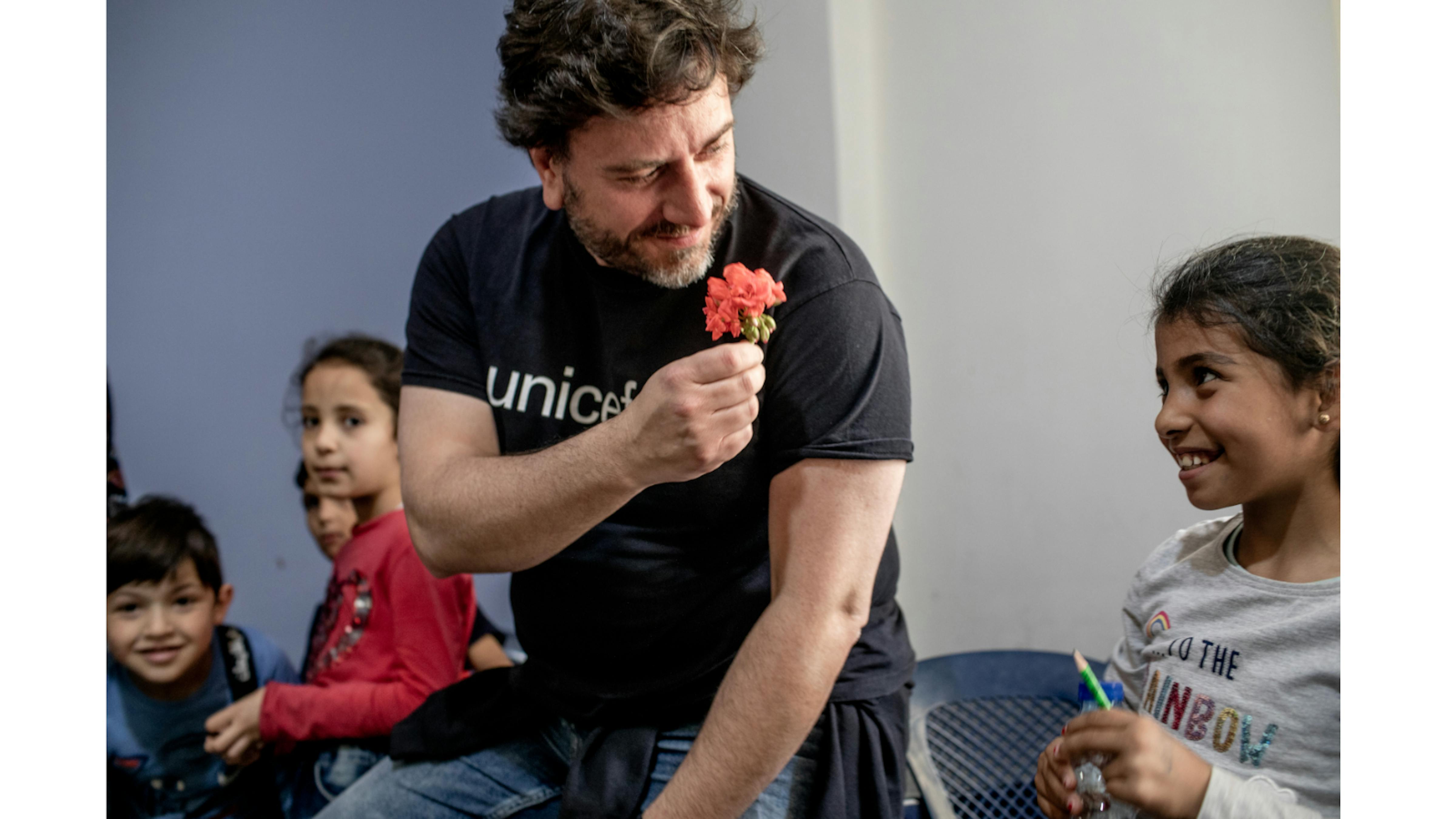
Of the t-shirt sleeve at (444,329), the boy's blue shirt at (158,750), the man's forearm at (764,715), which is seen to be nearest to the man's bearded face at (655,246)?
the t-shirt sleeve at (444,329)

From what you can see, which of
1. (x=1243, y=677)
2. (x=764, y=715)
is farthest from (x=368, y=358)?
(x=1243, y=677)

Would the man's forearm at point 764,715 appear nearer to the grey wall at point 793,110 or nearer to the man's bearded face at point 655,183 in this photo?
the man's bearded face at point 655,183

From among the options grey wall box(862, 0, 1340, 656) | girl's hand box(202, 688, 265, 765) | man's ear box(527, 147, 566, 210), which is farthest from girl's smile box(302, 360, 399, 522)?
grey wall box(862, 0, 1340, 656)

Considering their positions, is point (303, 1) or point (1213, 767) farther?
point (303, 1)

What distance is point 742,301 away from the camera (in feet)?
3.08

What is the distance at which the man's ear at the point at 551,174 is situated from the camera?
1121 mm

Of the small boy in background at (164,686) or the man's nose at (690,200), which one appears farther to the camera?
the small boy in background at (164,686)

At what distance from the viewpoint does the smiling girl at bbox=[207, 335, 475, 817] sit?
1.59 meters

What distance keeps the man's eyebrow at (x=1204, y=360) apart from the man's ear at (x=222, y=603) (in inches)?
65.0
